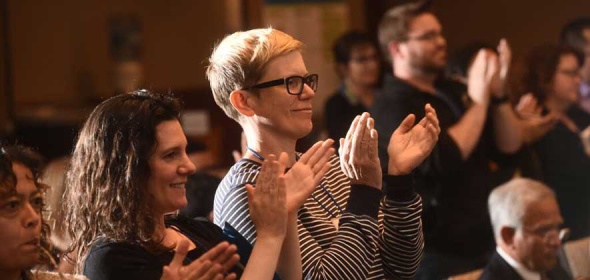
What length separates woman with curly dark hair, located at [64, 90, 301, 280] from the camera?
186cm

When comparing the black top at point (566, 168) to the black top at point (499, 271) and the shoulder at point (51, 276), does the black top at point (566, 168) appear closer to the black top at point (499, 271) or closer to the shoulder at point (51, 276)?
the black top at point (499, 271)

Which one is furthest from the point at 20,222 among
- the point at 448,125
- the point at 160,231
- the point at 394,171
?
the point at 448,125

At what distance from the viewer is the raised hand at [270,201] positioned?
1867 millimetres

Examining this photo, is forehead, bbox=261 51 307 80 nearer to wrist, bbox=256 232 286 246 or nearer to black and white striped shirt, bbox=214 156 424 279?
black and white striped shirt, bbox=214 156 424 279

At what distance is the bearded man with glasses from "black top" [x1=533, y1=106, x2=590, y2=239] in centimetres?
180

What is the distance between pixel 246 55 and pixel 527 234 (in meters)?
1.27

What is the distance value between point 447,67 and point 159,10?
13.0 ft

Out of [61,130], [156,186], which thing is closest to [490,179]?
[156,186]

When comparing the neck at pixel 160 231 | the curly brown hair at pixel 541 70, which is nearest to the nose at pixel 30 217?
the neck at pixel 160 231

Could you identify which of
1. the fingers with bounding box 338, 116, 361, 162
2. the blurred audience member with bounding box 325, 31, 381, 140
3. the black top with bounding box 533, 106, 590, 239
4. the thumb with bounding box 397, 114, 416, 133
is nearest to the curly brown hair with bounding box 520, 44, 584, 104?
the black top with bounding box 533, 106, 590, 239

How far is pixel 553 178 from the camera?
3.92m

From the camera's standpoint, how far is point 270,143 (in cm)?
215

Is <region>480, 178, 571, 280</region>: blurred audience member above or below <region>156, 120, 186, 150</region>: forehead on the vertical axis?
below

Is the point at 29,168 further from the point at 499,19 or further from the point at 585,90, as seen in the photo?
the point at 499,19
